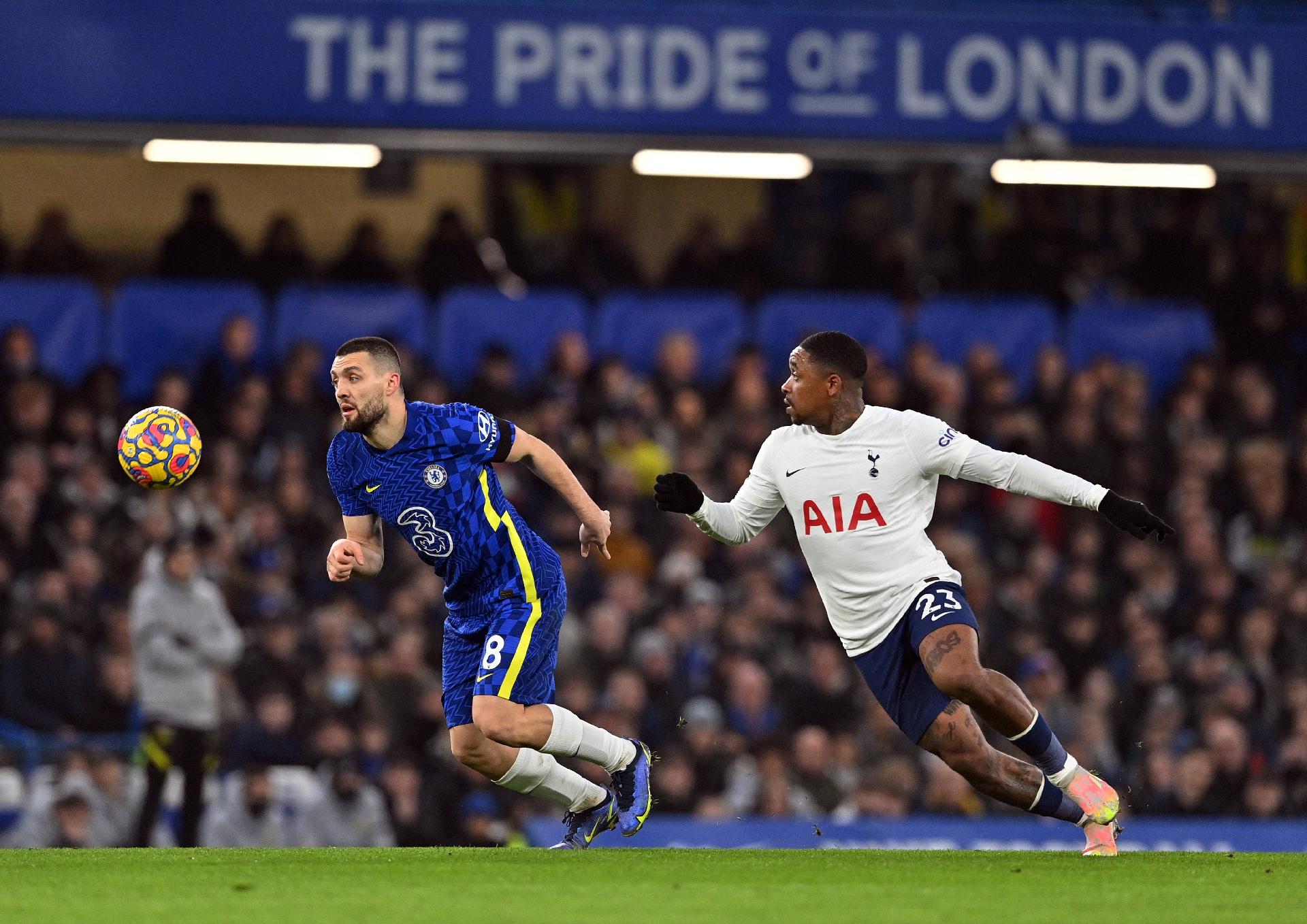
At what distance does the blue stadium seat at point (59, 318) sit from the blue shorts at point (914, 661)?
903cm

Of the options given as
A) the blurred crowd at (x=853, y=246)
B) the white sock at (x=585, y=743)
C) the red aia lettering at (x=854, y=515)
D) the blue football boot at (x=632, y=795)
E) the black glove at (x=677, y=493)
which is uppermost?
the blurred crowd at (x=853, y=246)

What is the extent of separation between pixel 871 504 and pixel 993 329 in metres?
9.14

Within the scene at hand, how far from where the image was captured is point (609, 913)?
6652 mm

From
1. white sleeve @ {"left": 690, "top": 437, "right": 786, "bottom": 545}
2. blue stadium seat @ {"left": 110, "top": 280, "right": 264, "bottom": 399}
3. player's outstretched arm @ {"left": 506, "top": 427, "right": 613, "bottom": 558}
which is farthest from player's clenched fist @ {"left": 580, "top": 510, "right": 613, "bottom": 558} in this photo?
blue stadium seat @ {"left": 110, "top": 280, "right": 264, "bottom": 399}

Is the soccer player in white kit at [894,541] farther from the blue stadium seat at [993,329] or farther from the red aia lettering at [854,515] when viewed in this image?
the blue stadium seat at [993,329]

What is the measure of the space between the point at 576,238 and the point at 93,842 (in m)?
7.50

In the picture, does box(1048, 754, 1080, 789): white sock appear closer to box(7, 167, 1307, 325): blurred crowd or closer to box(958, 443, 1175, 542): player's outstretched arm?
box(958, 443, 1175, 542): player's outstretched arm

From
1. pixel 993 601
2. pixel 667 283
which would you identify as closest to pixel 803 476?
pixel 993 601

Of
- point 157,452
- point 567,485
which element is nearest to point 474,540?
point 567,485

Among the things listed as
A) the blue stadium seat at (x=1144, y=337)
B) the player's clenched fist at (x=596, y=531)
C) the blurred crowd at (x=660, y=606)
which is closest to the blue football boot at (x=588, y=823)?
the player's clenched fist at (x=596, y=531)

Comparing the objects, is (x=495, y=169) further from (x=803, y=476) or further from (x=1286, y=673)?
(x=803, y=476)

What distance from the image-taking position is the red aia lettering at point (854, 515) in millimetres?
8414

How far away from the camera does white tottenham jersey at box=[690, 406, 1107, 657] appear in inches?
330

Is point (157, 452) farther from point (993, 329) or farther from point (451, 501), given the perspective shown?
point (993, 329)
